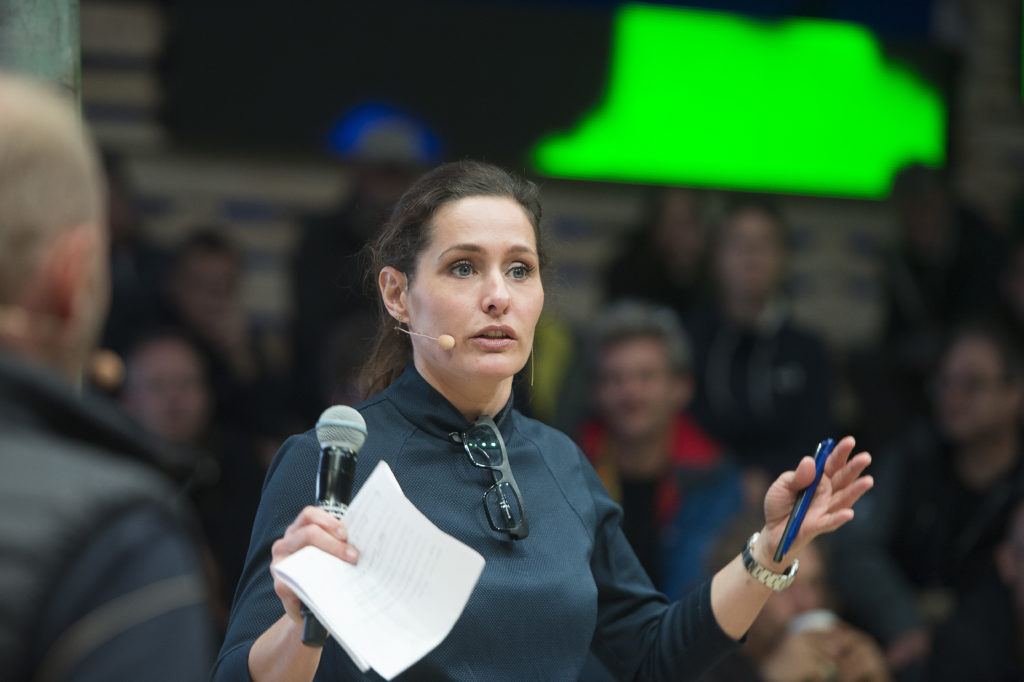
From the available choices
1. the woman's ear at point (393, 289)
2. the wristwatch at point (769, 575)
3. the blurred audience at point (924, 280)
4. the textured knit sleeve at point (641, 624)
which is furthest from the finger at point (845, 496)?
the blurred audience at point (924, 280)

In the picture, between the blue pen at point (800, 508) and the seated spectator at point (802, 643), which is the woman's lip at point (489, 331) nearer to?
the blue pen at point (800, 508)

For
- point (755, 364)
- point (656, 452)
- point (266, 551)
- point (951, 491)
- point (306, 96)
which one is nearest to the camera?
point (266, 551)

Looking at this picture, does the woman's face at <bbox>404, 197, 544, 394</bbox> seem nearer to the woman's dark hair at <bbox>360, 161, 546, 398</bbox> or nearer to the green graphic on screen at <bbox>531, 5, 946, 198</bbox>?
the woman's dark hair at <bbox>360, 161, 546, 398</bbox>

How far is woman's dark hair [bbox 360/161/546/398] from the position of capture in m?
2.73

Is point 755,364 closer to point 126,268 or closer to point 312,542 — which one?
point 126,268

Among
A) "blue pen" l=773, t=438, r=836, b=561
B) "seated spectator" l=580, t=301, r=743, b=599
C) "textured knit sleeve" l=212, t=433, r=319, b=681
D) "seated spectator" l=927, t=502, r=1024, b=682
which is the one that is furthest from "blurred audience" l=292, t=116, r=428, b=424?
"blue pen" l=773, t=438, r=836, b=561

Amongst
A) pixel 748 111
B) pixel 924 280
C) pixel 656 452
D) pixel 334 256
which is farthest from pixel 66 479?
pixel 748 111

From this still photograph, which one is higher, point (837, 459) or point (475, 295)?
point (475, 295)

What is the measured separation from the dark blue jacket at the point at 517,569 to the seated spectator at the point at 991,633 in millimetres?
2231

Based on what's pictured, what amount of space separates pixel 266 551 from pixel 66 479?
98cm

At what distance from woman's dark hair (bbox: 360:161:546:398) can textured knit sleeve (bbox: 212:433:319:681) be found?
418mm

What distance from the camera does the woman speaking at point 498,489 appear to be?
2.40 m

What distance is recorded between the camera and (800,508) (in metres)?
2.55

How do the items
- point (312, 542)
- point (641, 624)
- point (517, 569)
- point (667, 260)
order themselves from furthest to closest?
point (667, 260) → point (641, 624) → point (517, 569) → point (312, 542)
